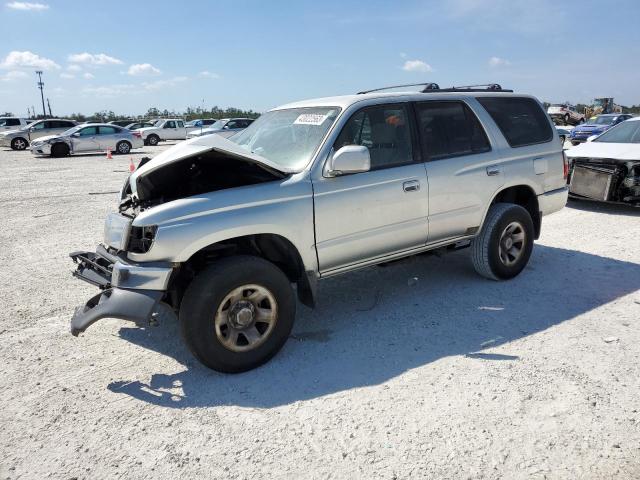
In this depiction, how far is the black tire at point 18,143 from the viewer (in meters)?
26.9

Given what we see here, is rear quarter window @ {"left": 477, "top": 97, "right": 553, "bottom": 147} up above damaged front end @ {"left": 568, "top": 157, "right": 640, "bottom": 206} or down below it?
above

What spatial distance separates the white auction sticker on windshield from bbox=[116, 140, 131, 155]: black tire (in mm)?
22200

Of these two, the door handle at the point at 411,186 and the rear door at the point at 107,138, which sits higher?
the rear door at the point at 107,138

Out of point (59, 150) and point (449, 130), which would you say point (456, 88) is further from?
point (59, 150)

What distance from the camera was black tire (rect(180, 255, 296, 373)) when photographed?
3.26 meters

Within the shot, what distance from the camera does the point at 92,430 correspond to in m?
2.91

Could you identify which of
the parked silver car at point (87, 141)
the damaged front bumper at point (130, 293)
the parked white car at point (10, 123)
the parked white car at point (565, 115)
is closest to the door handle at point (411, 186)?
the damaged front bumper at point (130, 293)

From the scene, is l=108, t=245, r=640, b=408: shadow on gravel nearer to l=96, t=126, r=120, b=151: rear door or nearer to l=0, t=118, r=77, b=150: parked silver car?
l=96, t=126, r=120, b=151: rear door

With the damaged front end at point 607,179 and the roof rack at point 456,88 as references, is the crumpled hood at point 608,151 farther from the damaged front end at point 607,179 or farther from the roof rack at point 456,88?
the roof rack at point 456,88

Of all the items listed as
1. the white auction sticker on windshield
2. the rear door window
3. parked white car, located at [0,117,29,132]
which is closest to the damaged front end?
the rear door window

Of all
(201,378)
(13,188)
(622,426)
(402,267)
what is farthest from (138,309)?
(13,188)

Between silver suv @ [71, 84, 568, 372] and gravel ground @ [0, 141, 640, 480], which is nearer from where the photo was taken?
gravel ground @ [0, 141, 640, 480]

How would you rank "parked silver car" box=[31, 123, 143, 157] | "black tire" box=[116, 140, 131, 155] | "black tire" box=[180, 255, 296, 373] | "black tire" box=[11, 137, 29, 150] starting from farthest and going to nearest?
"black tire" box=[11, 137, 29, 150]
"black tire" box=[116, 140, 131, 155]
"parked silver car" box=[31, 123, 143, 157]
"black tire" box=[180, 255, 296, 373]

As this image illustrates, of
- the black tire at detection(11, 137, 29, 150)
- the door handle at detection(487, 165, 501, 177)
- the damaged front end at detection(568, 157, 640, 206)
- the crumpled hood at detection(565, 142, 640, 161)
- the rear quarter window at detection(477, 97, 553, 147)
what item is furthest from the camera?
the black tire at detection(11, 137, 29, 150)
